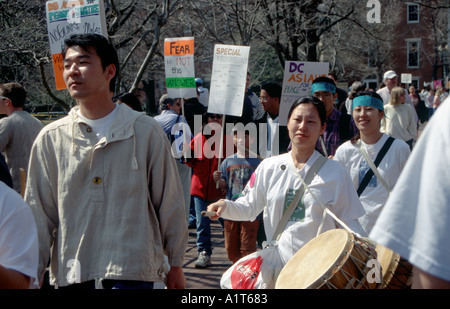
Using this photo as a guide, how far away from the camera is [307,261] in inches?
123

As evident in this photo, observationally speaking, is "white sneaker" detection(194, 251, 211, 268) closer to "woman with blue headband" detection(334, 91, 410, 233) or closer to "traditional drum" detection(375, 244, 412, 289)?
"woman with blue headband" detection(334, 91, 410, 233)

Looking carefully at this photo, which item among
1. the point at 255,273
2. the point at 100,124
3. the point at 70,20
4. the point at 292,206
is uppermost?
the point at 70,20

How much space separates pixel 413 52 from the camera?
2025 inches

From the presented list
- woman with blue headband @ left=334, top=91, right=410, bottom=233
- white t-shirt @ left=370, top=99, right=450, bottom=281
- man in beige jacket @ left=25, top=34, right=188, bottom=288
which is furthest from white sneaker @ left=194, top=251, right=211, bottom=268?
white t-shirt @ left=370, top=99, right=450, bottom=281

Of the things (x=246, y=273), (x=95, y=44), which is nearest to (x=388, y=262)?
(x=246, y=273)

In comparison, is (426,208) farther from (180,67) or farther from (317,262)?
(180,67)

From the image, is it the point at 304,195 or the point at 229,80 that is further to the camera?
the point at 229,80

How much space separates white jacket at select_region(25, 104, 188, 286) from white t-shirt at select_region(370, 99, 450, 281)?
1.91 m

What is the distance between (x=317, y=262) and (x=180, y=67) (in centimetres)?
634

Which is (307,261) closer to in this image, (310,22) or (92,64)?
(92,64)

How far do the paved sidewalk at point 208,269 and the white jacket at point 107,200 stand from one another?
9.91 feet

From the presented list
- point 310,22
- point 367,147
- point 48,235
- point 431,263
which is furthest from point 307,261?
point 310,22

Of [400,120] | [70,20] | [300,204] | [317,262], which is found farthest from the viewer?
[400,120]

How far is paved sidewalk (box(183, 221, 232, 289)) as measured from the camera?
20.6 ft
